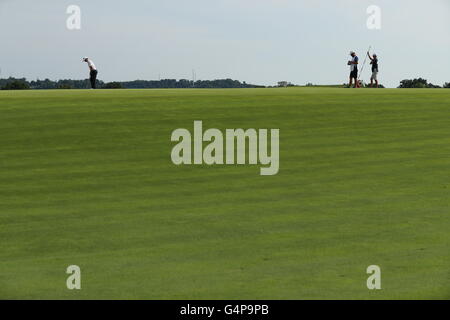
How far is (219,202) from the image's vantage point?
19.3m

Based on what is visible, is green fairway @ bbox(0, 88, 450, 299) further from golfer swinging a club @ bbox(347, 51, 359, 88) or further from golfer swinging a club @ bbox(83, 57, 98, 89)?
golfer swinging a club @ bbox(347, 51, 359, 88)

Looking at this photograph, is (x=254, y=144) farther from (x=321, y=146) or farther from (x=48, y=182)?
(x=48, y=182)

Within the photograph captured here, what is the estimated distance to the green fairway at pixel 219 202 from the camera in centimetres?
1325

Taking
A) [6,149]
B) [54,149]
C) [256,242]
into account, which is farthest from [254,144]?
[256,242]

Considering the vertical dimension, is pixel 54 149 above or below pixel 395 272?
above

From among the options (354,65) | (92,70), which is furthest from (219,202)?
(354,65)

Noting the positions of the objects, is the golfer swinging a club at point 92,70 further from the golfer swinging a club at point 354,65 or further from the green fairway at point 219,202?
the golfer swinging a club at point 354,65

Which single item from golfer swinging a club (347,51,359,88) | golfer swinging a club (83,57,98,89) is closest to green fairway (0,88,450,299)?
golfer swinging a club (83,57,98,89)

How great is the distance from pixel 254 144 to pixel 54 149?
23.2 ft

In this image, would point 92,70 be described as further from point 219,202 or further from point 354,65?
point 219,202

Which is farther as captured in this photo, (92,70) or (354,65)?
(354,65)

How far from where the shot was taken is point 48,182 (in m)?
21.8

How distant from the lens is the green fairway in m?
13.2
